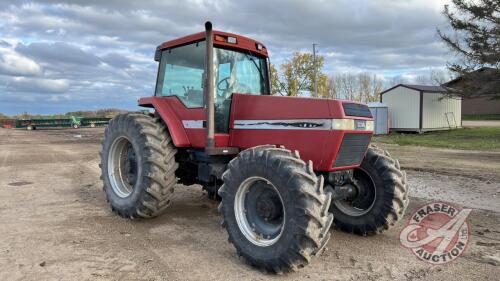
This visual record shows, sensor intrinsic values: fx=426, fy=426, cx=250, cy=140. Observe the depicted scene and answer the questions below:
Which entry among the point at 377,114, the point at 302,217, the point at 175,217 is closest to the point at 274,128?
the point at 302,217

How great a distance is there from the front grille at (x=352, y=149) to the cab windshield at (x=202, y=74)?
178 centimetres

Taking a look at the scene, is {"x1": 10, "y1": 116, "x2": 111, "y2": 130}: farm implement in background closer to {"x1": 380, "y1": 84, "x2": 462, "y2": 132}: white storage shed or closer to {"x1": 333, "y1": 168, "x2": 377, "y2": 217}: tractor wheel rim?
{"x1": 380, "y1": 84, "x2": 462, "y2": 132}: white storage shed

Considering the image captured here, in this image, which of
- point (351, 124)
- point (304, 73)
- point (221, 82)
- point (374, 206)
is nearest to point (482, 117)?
point (304, 73)

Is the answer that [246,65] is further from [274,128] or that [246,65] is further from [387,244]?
[387,244]

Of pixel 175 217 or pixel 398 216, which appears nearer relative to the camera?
pixel 398 216

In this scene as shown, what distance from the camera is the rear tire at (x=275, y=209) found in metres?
4.09

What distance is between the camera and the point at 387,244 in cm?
533

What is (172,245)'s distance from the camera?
5.29 metres

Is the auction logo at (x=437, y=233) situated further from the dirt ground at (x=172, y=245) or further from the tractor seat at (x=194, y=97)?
the tractor seat at (x=194, y=97)

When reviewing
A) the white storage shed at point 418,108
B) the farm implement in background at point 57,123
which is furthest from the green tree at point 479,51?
the farm implement in background at point 57,123

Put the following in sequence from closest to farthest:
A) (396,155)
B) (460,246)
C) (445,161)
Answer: (460,246)
(445,161)
(396,155)

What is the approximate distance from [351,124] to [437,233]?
2.16 meters

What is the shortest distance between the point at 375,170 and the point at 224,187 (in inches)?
84.2

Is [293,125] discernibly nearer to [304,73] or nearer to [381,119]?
[381,119]
